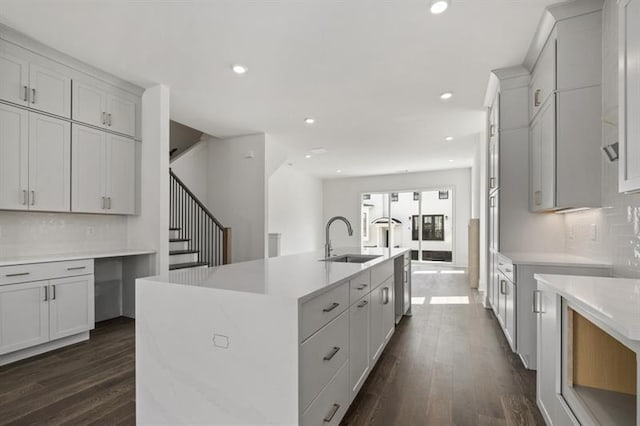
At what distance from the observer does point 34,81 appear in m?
2.94

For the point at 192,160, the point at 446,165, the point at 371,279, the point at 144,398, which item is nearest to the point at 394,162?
the point at 446,165

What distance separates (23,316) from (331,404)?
2.77 m

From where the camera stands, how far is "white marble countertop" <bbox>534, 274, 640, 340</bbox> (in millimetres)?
890

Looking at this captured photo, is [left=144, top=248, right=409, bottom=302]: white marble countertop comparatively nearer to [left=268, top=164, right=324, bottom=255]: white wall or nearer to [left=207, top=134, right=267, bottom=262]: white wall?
[left=207, top=134, right=267, bottom=262]: white wall

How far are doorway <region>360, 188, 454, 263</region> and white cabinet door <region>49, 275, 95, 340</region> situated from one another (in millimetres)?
7130

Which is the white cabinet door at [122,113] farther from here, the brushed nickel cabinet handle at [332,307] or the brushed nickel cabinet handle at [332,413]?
the brushed nickel cabinet handle at [332,413]

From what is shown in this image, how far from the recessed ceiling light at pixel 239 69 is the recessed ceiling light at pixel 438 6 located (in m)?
1.89

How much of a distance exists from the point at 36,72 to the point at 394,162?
682cm

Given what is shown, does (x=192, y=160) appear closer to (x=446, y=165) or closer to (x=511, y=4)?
(x=511, y=4)

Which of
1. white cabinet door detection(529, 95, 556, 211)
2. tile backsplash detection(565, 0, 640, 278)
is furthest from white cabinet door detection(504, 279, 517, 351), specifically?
white cabinet door detection(529, 95, 556, 211)

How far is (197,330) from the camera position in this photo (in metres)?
1.45

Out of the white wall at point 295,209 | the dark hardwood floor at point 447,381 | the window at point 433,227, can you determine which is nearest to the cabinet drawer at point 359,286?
the dark hardwood floor at point 447,381

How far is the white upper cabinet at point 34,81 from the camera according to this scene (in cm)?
276

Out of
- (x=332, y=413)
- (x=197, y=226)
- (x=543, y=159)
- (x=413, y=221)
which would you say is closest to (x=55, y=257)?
(x=197, y=226)
